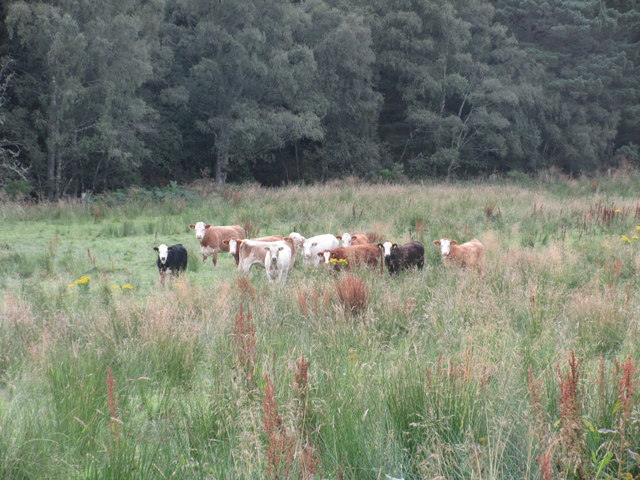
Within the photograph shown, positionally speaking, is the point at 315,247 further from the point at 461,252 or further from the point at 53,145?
the point at 53,145

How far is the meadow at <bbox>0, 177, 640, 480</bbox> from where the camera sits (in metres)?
3.16

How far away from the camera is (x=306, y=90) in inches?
1209

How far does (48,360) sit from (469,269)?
18.8 ft

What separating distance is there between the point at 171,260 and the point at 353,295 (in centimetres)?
442

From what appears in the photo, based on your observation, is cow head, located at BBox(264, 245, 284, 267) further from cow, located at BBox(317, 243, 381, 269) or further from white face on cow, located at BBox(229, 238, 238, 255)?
white face on cow, located at BBox(229, 238, 238, 255)

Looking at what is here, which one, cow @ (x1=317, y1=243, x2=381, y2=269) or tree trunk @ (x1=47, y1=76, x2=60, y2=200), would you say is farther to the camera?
tree trunk @ (x1=47, y1=76, x2=60, y2=200)

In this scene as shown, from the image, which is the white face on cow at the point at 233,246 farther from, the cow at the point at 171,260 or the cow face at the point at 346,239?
the cow face at the point at 346,239

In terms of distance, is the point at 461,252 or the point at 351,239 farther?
the point at 351,239

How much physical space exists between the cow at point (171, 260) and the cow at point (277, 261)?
1.58m

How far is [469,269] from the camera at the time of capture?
8.63m

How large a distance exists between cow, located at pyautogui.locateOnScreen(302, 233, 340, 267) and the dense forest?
1290 cm

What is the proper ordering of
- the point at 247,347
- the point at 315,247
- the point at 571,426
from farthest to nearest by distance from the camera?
the point at 315,247
the point at 247,347
the point at 571,426

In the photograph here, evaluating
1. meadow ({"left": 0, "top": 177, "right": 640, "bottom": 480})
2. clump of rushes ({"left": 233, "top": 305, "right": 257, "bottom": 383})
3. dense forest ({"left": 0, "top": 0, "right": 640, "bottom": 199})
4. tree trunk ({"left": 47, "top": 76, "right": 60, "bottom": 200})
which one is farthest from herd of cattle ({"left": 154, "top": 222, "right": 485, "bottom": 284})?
tree trunk ({"left": 47, "top": 76, "right": 60, "bottom": 200})

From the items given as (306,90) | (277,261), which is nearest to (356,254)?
(277,261)
